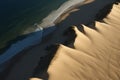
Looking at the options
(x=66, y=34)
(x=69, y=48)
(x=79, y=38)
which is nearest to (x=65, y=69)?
(x=69, y=48)

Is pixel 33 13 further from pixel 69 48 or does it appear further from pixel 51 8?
pixel 69 48

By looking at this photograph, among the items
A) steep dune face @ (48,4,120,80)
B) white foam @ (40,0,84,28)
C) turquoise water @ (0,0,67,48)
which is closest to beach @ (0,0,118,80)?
white foam @ (40,0,84,28)

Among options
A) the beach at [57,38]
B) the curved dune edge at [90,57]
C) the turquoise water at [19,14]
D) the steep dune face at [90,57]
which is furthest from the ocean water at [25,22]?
the steep dune face at [90,57]

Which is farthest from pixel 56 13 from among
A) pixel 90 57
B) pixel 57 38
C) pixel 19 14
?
pixel 90 57

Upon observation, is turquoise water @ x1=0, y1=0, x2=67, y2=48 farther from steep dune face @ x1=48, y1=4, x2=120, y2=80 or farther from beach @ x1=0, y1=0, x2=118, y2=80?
steep dune face @ x1=48, y1=4, x2=120, y2=80

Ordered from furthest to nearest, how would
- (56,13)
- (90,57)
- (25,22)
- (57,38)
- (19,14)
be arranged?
1. (56,13)
2. (19,14)
3. (25,22)
4. (57,38)
5. (90,57)

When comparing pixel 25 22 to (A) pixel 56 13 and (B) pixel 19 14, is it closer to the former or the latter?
(B) pixel 19 14
